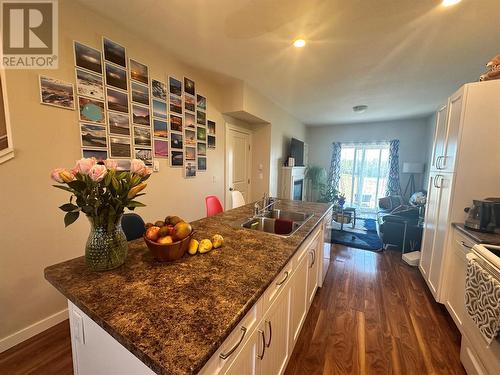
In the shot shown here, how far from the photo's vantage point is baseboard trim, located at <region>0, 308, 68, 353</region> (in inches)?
60.2

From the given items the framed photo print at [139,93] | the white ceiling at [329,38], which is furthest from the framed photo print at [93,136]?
the white ceiling at [329,38]

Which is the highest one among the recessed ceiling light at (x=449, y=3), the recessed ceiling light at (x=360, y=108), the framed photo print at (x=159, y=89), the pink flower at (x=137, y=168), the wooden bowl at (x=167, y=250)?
the recessed ceiling light at (x=449, y=3)

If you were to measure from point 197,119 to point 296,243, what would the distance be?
93.6 inches

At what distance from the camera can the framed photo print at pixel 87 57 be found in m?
1.75

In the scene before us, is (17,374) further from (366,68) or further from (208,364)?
(366,68)

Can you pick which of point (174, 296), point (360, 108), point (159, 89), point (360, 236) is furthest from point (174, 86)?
point (360, 236)

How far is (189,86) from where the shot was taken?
2820mm

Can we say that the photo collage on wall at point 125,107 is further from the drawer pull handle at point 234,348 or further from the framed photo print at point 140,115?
the drawer pull handle at point 234,348

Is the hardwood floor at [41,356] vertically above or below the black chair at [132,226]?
below

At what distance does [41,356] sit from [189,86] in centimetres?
295

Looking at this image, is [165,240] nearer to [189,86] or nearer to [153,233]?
[153,233]

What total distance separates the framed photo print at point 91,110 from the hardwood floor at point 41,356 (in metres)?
1.78

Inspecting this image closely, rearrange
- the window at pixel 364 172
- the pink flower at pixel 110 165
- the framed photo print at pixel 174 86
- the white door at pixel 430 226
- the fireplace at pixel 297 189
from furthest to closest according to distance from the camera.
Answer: the window at pixel 364 172 < the fireplace at pixel 297 189 < the framed photo print at pixel 174 86 < the white door at pixel 430 226 < the pink flower at pixel 110 165

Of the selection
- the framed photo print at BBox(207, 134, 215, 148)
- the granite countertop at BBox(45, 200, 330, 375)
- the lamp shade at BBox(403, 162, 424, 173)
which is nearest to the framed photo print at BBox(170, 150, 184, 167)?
the framed photo print at BBox(207, 134, 215, 148)
